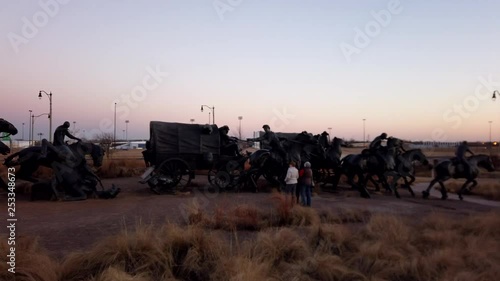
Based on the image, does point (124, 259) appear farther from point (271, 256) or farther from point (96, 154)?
point (96, 154)

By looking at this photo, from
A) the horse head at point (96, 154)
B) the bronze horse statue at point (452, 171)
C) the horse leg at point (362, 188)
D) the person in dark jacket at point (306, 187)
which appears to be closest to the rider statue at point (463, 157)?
the bronze horse statue at point (452, 171)

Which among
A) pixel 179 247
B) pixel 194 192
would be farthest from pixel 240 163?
pixel 179 247

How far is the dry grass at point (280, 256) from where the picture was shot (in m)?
5.86

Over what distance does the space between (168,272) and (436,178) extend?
1497cm

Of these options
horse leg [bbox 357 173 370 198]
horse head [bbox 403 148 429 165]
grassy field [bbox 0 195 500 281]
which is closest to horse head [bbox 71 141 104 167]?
grassy field [bbox 0 195 500 281]

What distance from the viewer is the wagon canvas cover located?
54.5 ft

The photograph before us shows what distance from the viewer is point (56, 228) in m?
9.04

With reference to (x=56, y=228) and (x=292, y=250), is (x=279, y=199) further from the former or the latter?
(x=56, y=228)

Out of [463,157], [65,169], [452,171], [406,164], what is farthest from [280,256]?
[463,157]

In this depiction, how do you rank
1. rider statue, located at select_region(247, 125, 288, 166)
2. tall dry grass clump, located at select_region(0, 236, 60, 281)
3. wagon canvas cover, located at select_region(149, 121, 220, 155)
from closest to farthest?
tall dry grass clump, located at select_region(0, 236, 60, 281) → wagon canvas cover, located at select_region(149, 121, 220, 155) → rider statue, located at select_region(247, 125, 288, 166)

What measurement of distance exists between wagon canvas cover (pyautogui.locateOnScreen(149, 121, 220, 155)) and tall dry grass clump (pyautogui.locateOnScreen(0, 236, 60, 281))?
10420 millimetres

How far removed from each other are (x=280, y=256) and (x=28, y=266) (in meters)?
3.90

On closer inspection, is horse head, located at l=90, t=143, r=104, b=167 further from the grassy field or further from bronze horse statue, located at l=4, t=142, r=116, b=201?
the grassy field

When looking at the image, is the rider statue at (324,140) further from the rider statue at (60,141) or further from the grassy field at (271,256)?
the rider statue at (60,141)
